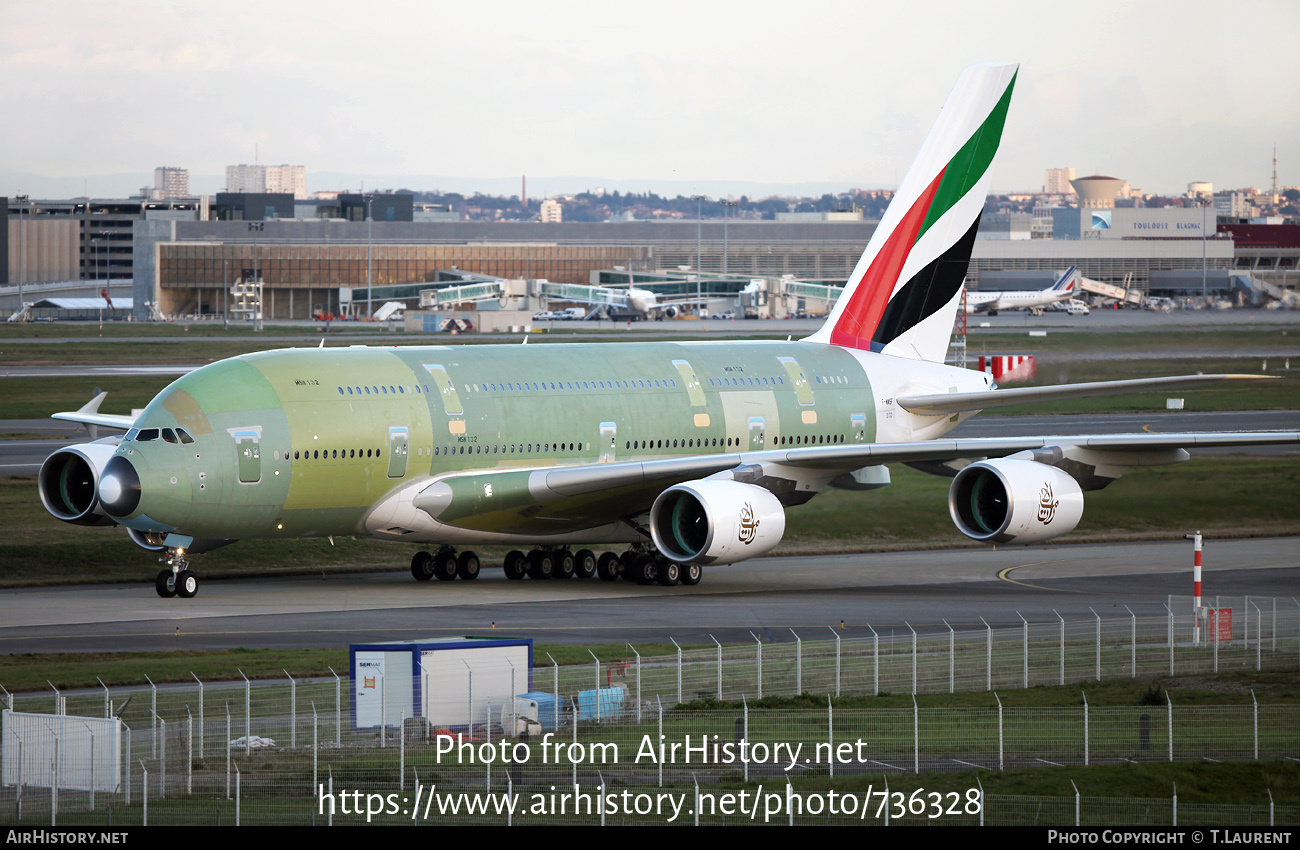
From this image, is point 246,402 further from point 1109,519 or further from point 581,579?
point 1109,519

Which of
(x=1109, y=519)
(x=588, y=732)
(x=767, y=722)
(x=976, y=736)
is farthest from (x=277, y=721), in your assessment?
(x=1109, y=519)

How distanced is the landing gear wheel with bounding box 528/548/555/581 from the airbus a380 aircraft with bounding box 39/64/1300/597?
0.17 feet

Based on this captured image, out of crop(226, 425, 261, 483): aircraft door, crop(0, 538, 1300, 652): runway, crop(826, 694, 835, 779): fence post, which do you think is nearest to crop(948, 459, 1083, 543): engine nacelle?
crop(0, 538, 1300, 652): runway

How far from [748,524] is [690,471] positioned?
2.84 metres

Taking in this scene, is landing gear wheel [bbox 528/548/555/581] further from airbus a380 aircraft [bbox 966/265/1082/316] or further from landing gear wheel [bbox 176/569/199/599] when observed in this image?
airbus a380 aircraft [bbox 966/265/1082/316]

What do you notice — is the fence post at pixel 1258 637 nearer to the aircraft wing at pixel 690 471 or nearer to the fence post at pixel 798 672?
the aircraft wing at pixel 690 471

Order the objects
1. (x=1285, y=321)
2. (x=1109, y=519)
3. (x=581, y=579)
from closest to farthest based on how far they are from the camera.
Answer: (x=581, y=579), (x=1109, y=519), (x=1285, y=321)

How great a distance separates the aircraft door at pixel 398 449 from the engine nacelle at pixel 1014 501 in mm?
13479

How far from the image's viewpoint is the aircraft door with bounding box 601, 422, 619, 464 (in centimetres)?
4553

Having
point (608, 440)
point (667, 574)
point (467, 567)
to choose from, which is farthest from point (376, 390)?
point (667, 574)

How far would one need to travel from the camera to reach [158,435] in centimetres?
3925

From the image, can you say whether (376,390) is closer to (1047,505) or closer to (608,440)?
(608,440)

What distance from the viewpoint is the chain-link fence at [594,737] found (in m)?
22.7
